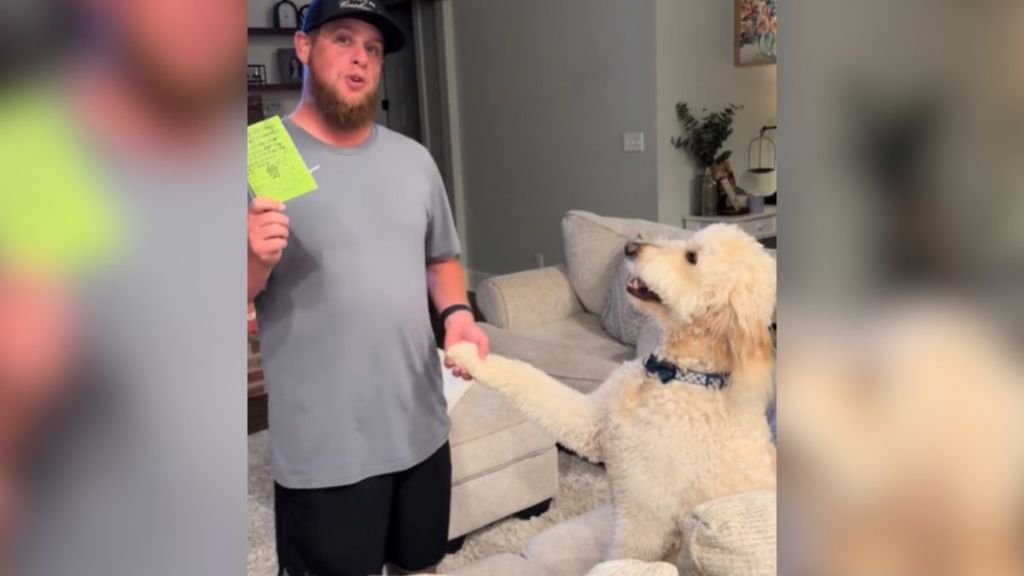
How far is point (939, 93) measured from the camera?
218mm

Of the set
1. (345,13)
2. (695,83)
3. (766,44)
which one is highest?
(766,44)

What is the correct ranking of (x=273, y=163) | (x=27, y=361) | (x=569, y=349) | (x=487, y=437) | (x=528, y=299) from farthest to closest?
(x=528, y=299)
(x=569, y=349)
(x=487, y=437)
(x=273, y=163)
(x=27, y=361)

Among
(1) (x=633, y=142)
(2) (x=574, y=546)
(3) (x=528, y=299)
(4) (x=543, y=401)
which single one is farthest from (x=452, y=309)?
(1) (x=633, y=142)

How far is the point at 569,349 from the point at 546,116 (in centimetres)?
181

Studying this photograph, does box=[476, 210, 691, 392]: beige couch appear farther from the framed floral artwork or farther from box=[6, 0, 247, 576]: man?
box=[6, 0, 247, 576]: man

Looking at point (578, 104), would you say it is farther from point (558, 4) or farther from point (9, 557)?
Answer: point (9, 557)

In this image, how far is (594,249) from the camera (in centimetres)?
266


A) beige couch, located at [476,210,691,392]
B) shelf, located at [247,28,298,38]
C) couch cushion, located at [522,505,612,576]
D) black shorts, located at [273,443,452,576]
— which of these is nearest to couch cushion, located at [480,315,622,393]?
beige couch, located at [476,210,691,392]

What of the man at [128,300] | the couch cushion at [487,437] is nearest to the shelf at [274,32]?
the couch cushion at [487,437]

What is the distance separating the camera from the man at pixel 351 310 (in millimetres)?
946

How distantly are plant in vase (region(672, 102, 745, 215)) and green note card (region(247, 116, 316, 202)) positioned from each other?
2.91m

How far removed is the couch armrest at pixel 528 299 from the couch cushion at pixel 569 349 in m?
0.04

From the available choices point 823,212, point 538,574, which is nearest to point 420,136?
point 538,574

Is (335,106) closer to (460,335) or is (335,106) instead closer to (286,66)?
(460,335)
